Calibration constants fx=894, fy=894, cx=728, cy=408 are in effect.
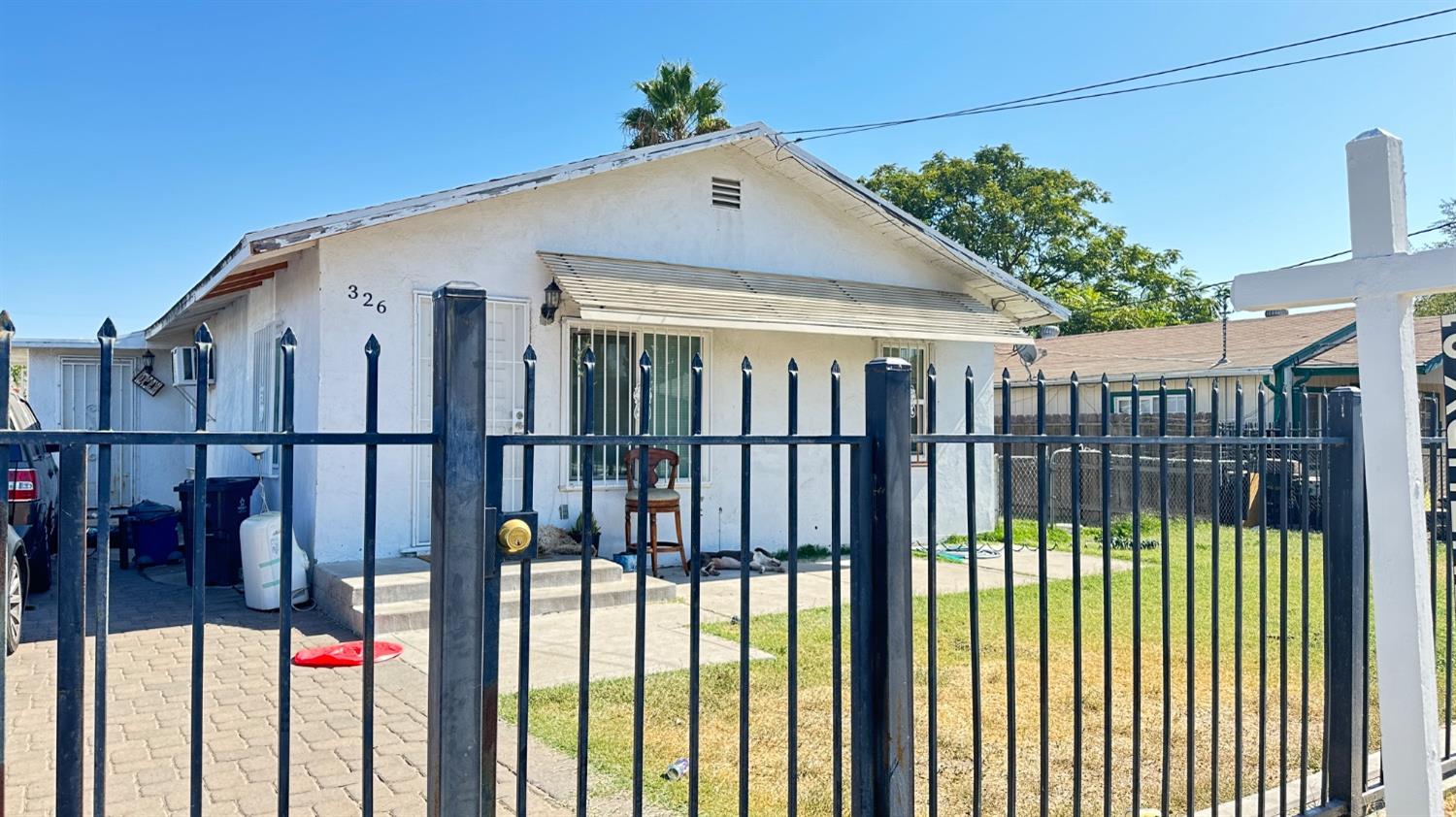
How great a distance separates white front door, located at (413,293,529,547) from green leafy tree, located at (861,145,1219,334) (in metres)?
25.6

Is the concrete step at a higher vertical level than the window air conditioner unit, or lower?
lower

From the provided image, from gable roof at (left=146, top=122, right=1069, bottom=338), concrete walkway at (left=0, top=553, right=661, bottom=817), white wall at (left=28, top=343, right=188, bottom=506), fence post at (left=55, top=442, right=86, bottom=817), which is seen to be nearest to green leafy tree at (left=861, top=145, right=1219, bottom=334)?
gable roof at (left=146, top=122, right=1069, bottom=338)

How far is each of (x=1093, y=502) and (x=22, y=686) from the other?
1563 cm

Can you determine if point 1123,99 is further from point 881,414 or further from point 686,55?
point 881,414

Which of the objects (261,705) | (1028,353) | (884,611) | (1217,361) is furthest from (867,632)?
(1217,361)

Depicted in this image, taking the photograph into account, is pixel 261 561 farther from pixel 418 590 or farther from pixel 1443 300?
pixel 1443 300

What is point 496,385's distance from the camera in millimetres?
8594

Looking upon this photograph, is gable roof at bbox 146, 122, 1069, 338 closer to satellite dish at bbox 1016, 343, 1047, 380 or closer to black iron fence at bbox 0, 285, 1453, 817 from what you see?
satellite dish at bbox 1016, 343, 1047, 380

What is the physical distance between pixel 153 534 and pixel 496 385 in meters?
4.66

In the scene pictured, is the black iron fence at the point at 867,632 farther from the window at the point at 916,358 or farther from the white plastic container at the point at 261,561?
the window at the point at 916,358

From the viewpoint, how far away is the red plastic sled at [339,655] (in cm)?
593

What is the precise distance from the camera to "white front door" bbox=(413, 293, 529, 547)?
836cm

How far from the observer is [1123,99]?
14719 millimetres

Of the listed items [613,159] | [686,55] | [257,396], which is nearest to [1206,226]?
[686,55]
